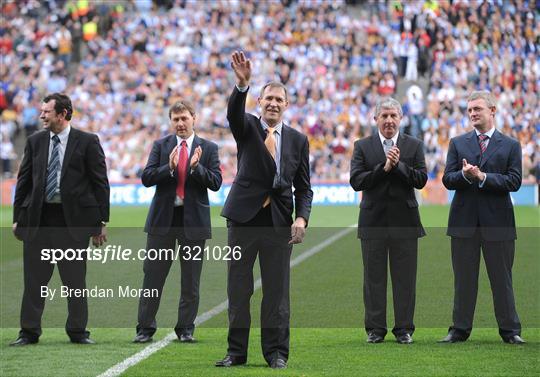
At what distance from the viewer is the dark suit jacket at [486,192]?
9.29m

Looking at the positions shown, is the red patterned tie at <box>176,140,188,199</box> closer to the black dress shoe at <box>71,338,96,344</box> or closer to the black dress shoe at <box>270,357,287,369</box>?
the black dress shoe at <box>71,338,96,344</box>

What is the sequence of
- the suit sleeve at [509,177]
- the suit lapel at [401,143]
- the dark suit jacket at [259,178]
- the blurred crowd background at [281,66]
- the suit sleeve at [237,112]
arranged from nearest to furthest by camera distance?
the suit sleeve at [237,112], the dark suit jacket at [259,178], the suit sleeve at [509,177], the suit lapel at [401,143], the blurred crowd background at [281,66]

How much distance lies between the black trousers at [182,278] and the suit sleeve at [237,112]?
71.3 inches

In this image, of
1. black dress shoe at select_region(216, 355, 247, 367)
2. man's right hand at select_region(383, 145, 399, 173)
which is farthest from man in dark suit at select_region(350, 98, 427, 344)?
black dress shoe at select_region(216, 355, 247, 367)

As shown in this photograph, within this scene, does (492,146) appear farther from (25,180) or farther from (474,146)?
(25,180)

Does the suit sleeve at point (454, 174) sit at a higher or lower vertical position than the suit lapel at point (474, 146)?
lower

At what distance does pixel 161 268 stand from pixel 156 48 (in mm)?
25548

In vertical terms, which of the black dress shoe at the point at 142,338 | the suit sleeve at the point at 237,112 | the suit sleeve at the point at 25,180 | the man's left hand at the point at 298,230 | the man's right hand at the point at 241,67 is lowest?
the black dress shoe at the point at 142,338

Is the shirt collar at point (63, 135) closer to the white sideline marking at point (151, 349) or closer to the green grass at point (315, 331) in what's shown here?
the green grass at point (315, 331)

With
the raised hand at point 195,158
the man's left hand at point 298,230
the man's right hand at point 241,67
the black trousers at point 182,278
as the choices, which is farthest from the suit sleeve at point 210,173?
the man's right hand at point 241,67

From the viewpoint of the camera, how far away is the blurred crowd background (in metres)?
29.4

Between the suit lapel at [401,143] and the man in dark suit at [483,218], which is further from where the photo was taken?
the suit lapel at [401,143]

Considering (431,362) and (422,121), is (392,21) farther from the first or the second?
(431,362)

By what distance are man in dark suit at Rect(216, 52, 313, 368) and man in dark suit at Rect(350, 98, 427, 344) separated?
→ 1.39 m
